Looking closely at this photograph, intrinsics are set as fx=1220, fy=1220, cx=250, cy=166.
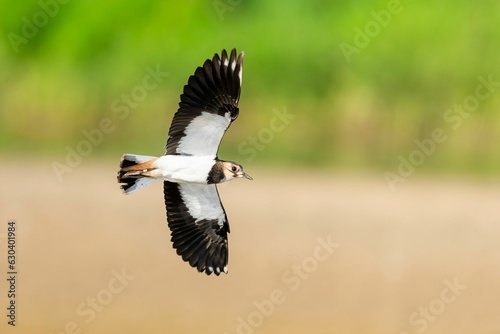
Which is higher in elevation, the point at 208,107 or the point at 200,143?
the point at 208,107

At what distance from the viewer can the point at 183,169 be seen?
6.24 m

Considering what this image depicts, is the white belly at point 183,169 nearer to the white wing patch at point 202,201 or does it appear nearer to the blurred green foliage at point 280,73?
the white wing patch at point 202,201

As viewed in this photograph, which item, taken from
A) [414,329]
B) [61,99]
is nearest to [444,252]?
[414,329]

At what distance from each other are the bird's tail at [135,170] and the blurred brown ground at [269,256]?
239cm

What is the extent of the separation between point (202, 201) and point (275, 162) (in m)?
6.26

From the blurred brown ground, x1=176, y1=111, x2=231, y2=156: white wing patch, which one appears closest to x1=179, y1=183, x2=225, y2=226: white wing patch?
x1=176, y1=111, x2=231, y2=156: white wing patch

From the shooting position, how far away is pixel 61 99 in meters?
13.8

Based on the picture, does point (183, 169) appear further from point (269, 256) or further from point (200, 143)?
point (269, 256)

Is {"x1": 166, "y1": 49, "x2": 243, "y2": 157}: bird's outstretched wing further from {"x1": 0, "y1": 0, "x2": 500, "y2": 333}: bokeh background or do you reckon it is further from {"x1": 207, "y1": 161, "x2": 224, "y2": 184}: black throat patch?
{"x1": 0, "y1": 0, "x2": 500, "y2": 333}: bokeh background

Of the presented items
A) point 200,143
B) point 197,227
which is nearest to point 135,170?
point 200,143

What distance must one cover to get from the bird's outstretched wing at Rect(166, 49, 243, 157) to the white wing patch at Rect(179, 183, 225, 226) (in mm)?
319

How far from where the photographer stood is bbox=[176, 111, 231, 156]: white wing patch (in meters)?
6.34

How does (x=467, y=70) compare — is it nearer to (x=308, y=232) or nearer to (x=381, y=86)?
(x=381, y=86)

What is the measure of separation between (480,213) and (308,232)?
1.90 metres
